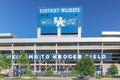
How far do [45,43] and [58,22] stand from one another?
35.3ft

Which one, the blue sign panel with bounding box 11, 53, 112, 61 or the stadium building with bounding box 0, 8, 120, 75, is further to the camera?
the blue sign panel with bounding box 11, 53, 112, 61

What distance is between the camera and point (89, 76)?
86562 millimetres

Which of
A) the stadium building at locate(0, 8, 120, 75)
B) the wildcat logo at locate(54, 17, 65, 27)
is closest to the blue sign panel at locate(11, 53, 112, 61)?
the stadium building at locate(0, 8, 120, 75)

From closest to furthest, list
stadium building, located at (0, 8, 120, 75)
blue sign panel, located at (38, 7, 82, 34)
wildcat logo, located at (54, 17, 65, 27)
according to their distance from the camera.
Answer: blue sign panel, located at (38, 7, 82, 34)
wildcat logo, located at (54, 17, 65, 27)
stadium building, located at (0, 8, 120, 75)

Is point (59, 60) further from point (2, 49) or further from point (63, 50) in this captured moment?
point (2, 49)

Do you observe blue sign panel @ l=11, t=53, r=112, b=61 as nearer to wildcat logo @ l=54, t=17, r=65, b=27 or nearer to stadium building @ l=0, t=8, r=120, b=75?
stadium building @ l=0, t=8, r=120, b=75

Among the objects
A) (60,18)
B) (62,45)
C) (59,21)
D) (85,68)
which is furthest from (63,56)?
(85,68)

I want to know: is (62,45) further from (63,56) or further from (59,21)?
(59,21)

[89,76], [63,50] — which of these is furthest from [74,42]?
[89,76]

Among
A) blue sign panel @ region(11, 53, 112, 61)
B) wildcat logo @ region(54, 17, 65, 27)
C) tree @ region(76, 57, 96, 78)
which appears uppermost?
wildcat logo @ region(54, 17, 65, 27)

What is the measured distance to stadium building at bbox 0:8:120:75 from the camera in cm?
12238

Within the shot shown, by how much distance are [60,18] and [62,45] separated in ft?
38.0

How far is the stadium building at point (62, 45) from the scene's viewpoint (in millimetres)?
122375

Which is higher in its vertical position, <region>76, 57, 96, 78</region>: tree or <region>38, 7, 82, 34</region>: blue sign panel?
<region>38, 7, 82, 34</region>: blue sign panel
